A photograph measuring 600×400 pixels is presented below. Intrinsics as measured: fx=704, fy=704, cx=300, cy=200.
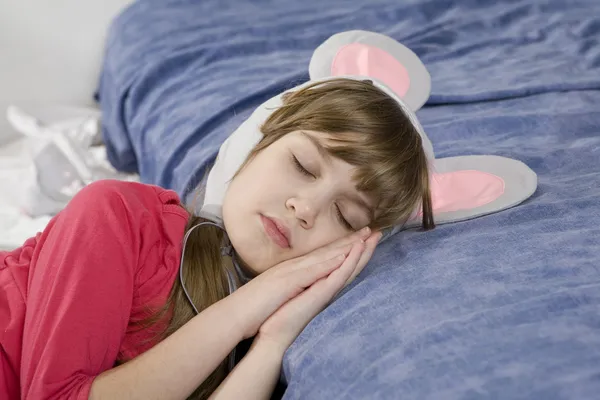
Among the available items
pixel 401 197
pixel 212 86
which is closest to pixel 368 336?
pixel 401 197

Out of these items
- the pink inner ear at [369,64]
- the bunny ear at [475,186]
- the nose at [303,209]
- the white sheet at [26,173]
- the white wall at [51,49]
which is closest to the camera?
the nose at [303,209]

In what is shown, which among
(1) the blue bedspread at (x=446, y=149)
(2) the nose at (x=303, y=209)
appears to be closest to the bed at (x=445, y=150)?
(1) the blue bedspread at (x=446, y=149)

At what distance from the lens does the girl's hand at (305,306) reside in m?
0.89

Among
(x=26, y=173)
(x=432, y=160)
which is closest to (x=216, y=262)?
(x=432, y=160)

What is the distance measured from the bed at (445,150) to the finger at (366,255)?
1 cm

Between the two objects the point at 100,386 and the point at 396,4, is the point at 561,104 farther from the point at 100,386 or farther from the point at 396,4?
the point at 100,386

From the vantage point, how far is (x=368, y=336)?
0.79 metres

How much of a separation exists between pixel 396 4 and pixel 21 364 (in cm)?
146

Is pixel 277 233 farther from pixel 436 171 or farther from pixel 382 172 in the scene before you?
pixel 436 171

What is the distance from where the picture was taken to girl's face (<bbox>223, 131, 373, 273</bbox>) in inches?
38.4

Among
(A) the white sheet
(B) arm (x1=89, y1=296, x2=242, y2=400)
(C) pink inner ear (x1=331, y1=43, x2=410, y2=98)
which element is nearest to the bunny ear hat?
(C) pink inner ear (x1=331, y1=43, x2=410, y2=98)

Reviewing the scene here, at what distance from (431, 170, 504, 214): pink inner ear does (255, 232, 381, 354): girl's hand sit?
230 millimetres

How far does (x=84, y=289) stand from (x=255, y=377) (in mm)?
243

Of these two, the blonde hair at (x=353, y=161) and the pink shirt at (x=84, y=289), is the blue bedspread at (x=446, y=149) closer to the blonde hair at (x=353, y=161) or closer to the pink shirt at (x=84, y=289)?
the blonde hair at (x=353, y=161)
